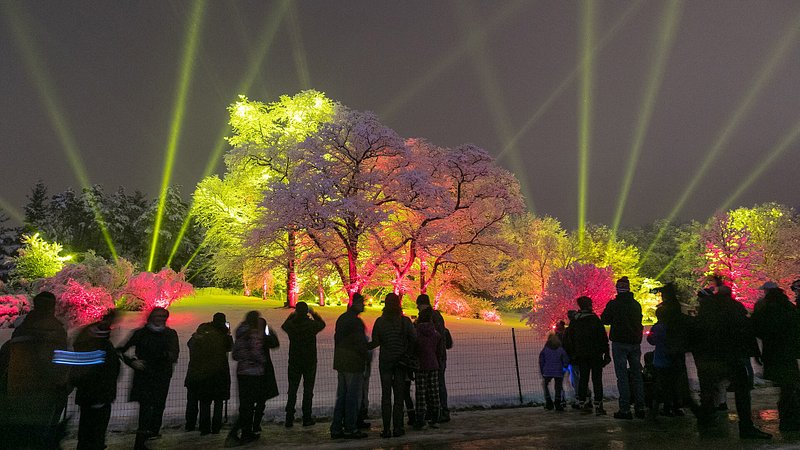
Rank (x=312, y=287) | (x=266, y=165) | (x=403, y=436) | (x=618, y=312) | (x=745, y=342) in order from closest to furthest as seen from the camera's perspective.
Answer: (x=745, y=342) < (x=403, y=436) < (x=618, y=312) < (x=266, y=165) < (x=312, y=287)

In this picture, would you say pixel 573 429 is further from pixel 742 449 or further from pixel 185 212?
pixel 185 212

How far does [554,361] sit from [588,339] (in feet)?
3.72

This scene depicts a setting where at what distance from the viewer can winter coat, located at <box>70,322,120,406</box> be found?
20.5 feet

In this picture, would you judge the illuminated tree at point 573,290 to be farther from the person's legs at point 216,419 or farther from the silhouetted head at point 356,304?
the person's legs at point 216,419

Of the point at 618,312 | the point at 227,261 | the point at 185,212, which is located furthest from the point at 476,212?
the point at 185,212

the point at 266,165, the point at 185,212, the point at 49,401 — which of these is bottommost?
the point at 49,401

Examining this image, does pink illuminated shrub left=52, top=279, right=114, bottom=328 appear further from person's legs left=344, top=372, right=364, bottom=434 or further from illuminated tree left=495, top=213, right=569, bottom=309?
illuminated tree left=495, top=213, right=569, bottom=309

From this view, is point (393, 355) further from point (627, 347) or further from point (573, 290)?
point (573, 290)

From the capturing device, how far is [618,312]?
873cm

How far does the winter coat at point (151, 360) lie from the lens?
744cm

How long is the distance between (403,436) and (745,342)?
4.88 meters

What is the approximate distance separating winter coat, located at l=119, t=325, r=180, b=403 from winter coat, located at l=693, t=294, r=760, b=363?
7.66 meters

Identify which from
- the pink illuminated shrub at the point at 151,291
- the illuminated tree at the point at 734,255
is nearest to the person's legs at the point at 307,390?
the pink illuminated shrub at the point at 151,291

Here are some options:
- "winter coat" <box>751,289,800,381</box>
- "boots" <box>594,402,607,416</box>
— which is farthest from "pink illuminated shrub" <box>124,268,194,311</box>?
"winter coat" <box>751,289,800,381</box>
